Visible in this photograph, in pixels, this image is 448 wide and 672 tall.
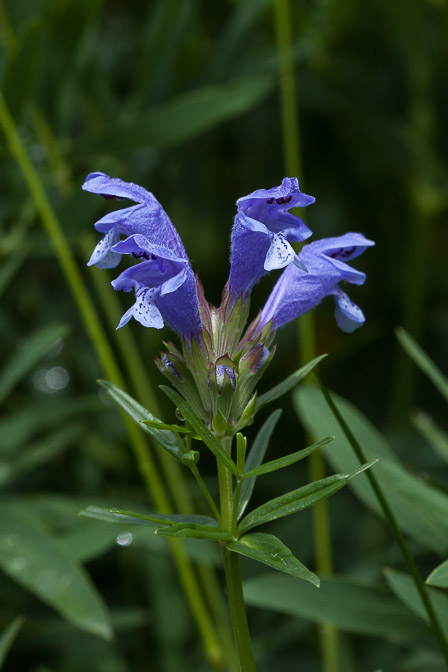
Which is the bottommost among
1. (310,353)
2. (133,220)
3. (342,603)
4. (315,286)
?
(342,603)


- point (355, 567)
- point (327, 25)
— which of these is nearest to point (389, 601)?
point (355, 567)

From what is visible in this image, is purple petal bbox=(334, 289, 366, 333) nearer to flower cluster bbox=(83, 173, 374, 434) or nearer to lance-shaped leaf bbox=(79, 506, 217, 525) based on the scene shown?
flower cluster bbox=(83, 173, 374, 434)

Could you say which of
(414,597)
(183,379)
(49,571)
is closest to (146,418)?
(183,379)

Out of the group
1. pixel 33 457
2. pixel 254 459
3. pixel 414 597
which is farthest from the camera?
pixel 33 457

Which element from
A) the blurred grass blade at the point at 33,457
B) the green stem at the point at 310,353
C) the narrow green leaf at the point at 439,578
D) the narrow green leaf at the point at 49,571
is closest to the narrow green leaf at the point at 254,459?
the narrow green leaf at the point at 439,578

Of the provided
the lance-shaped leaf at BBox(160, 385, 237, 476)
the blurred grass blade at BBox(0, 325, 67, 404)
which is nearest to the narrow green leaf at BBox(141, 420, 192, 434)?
the lance-shaped leaf at BBox(160, 385, 237, 476)

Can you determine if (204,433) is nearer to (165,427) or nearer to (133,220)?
(165,427)

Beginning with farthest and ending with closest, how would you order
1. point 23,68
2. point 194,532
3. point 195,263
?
point 195,263 < point 23,68 < point 194,532

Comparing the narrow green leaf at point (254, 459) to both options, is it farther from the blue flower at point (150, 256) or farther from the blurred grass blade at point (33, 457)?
the blurred grass blade at point (33, 457)
